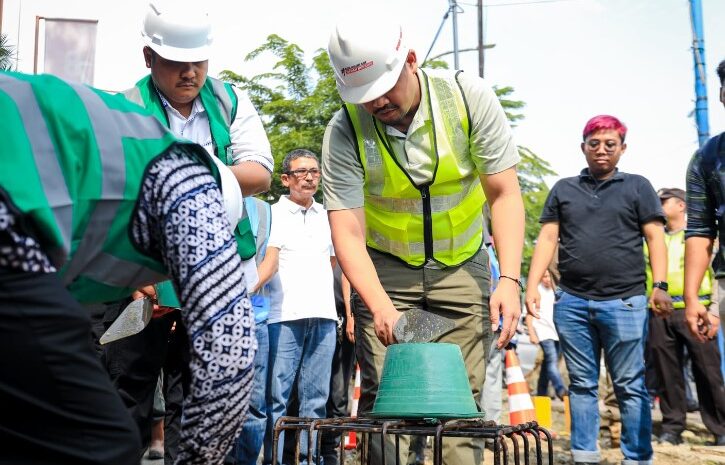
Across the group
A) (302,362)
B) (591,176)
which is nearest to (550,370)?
(591,176)

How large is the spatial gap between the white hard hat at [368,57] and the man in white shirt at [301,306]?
8.51ft

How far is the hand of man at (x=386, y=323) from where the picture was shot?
387 cm

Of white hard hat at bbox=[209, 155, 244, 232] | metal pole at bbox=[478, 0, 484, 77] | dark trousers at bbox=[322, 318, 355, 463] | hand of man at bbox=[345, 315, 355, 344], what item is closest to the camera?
white hard hat at bbox=[209, 155, 244, 232]

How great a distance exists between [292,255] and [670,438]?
4115 millimetres

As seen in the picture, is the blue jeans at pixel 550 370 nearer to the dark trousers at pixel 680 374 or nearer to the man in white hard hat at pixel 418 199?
the dark trousers at pixel 680 374

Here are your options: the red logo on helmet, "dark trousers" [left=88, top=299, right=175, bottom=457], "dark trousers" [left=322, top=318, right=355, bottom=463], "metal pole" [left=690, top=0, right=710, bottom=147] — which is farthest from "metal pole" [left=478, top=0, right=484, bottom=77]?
"dark trousers" [left=88, top=299, right=175, bottom=457]

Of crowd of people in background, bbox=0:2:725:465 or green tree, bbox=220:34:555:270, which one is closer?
crowd of people in background, bbox=0:2:725:465

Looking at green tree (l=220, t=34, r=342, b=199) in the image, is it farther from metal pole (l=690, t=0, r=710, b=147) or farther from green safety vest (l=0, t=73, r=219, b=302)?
green safety vest (l=0, t=73, r=219, b=302)

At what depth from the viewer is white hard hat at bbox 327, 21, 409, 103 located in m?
3.77

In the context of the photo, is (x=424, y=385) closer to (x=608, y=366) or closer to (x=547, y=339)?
(x=608, y=366)

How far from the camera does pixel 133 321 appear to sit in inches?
146

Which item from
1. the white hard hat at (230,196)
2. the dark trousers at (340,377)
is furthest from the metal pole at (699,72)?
the white hard hat at (230,196)

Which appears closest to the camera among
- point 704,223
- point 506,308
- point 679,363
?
point 506,308

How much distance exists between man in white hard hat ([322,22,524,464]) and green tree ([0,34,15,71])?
8.51 m
